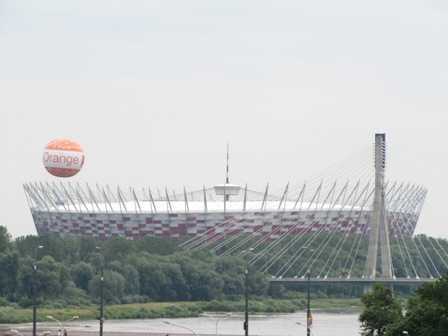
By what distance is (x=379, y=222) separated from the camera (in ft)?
388

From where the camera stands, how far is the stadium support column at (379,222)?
118 meters

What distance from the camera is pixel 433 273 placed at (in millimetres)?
145625

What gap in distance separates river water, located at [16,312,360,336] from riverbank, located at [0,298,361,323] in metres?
1.92

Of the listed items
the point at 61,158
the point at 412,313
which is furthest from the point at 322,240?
the point at 412,313

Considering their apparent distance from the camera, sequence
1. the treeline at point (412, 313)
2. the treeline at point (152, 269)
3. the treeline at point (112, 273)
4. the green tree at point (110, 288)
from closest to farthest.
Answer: the treeline at point (412, 313)
the treeline at point (112, 273)
the treeline at point (152, 269)
the green tree at point (110, 288)

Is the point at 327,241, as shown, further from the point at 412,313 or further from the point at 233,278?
the point at 412,313

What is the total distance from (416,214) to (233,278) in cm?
4194

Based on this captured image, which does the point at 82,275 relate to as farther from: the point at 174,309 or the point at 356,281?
the point at 356,281

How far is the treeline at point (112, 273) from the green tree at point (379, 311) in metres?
44.3

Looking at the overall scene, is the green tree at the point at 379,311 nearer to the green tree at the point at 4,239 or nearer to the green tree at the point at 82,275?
the green tree at the point at 82,275

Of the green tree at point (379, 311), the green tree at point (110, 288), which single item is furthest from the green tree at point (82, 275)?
the green tree at point (379, 311)

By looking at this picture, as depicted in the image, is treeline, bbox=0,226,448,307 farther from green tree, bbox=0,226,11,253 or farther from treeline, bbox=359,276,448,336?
treeline, bbox=359,276,448,336

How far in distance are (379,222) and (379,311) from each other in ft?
183

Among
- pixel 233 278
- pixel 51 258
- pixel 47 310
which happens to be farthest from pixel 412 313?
pixel 233 278
